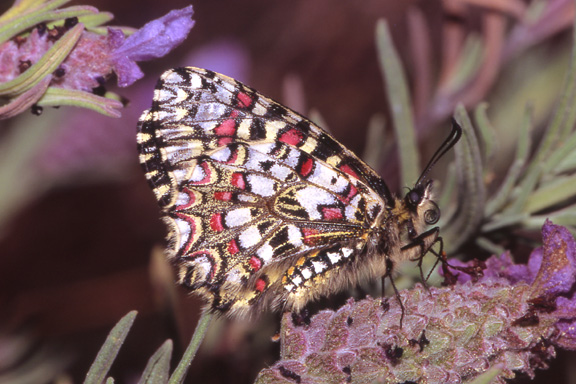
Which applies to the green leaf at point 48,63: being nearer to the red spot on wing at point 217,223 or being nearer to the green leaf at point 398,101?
the red spot on wing at point 217,223

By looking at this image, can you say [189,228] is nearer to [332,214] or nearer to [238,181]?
[238,181]

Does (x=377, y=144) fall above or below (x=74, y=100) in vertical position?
below

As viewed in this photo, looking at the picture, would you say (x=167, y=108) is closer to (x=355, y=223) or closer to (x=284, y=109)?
(x=284, y=109)

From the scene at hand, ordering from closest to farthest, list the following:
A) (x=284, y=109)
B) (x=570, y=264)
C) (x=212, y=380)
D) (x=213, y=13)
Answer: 1. (x=570, y=264)
2. (x=284, y=109)
3. (x=212, y=380)
4. (x=213, y=13)

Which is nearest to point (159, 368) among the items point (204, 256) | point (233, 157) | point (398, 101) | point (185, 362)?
point (185, 362)

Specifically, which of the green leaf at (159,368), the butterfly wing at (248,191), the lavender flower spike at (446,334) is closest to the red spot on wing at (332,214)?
the butterfly wing at (248,191)

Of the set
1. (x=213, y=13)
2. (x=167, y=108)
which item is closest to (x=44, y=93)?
(x=167, y=108)
